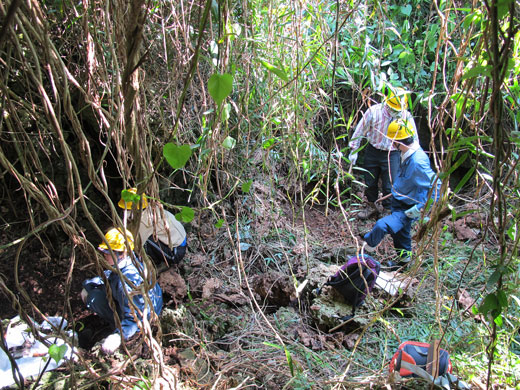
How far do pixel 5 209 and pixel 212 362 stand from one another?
2.14 m

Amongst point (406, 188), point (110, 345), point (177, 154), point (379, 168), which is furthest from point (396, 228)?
point (177, 154)

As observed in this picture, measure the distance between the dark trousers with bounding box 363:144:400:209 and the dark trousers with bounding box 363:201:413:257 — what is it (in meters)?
0.79

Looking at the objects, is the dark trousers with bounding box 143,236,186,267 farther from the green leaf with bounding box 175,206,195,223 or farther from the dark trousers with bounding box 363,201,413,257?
the green leaf with bounding box 175,206,195,223

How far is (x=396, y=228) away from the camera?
3.48 m

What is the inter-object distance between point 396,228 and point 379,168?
120 centimetres

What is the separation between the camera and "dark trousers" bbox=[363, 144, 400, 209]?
4289 millimetres

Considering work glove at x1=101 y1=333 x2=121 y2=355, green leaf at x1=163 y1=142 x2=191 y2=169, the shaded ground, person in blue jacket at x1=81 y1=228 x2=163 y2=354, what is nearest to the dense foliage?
green leaf at x1=163 y1=142 x2=191 y2=169

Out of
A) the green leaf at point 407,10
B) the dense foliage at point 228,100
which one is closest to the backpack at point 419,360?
the dense foliage at point 228,100

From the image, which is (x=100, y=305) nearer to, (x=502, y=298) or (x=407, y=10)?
(x=502, y=298)

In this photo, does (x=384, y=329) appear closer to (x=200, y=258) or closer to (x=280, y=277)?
(x=280, y=277)

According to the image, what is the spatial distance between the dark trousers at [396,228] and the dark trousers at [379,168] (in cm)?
79

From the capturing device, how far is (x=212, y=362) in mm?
2225

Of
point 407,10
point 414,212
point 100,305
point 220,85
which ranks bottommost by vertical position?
point 100,305

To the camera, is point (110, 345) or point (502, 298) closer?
point (502, 298)
